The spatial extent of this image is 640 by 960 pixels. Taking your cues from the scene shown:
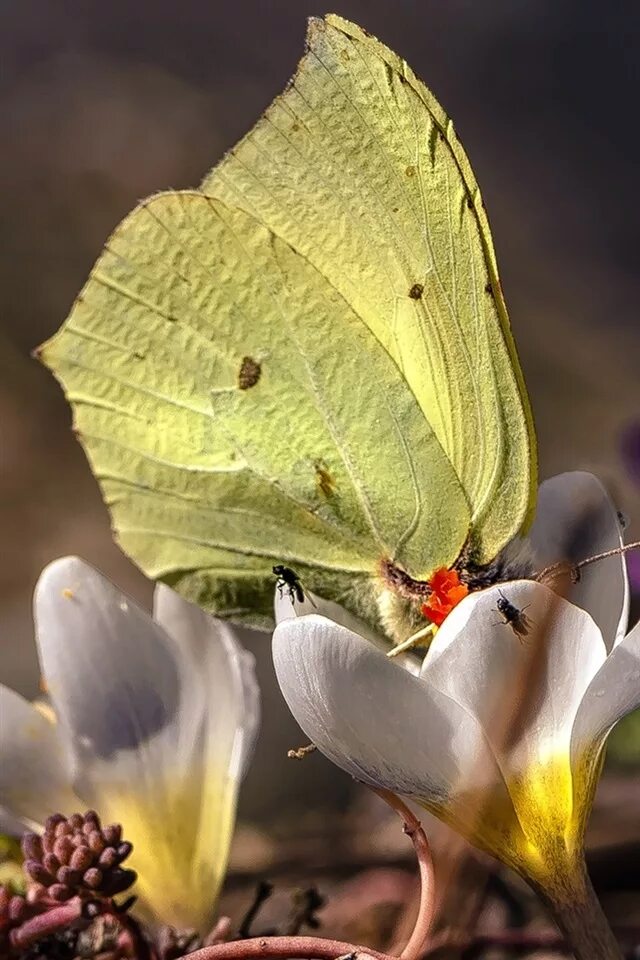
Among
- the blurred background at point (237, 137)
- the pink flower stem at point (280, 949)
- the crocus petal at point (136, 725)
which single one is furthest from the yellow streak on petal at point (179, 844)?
the blurred background at point (237, 137)

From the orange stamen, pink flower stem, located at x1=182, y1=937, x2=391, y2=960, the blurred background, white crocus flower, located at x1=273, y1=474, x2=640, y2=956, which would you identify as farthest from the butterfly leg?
the blurred background

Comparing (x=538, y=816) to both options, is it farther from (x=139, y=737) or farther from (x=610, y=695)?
(x=139, y=737)

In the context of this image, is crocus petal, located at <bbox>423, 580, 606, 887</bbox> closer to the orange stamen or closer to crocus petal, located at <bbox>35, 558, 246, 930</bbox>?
the orange stamen

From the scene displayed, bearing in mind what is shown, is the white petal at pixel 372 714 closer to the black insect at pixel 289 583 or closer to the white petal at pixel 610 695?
the white petal at pixel 610 695

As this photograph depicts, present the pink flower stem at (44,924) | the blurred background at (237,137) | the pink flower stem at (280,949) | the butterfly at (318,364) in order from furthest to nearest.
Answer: the blurred background at (237,137) < the butterfly at (318,364) < the pink flower stem at (44,924) < the pink flower stem at (280,949)

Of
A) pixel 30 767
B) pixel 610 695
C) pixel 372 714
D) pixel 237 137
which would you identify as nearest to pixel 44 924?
pixel 30 767

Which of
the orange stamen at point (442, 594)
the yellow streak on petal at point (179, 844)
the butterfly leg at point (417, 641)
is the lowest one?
the yellow streak on petal at point (179, 844)
